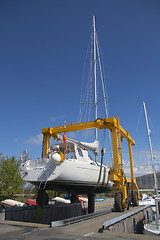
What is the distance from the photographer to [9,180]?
19.6 m

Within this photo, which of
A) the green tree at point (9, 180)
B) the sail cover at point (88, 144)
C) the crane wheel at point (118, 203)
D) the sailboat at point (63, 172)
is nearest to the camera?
the sailboat at point (63, 172)

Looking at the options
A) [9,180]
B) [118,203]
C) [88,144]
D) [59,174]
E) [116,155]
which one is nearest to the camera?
[59,174]

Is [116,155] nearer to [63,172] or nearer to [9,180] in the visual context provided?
[63,172]

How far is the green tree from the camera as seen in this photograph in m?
19.3

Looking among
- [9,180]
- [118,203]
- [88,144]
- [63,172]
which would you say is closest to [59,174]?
[63,172]

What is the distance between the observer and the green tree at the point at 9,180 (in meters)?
19.3

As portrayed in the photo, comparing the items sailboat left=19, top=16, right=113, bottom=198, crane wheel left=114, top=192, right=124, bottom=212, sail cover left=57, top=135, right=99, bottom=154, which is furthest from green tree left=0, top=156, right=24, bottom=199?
crane wheel left=114, top=192, right=124, bottom=212

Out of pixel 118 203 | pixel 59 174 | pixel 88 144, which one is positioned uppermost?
pixel 88 144

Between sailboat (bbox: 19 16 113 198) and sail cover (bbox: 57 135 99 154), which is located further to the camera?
sail cover (bbox: 57 135 99 154)

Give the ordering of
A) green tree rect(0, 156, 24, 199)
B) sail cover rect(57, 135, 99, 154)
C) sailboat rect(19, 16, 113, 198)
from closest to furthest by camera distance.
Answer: sailboat rect(19, 16, 113, 198)
sail cover rect(57, 135, 99, 154)
green tree rect(0, 156, 24, 199)

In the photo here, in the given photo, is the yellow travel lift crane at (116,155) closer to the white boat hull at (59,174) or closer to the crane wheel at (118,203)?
the crane wheel at (118,203)

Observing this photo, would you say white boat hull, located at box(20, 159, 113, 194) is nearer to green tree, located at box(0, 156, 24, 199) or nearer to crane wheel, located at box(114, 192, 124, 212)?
crane wheel, located at box(114, 192, 124, 212)

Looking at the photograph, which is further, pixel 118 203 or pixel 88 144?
pixel 88 144

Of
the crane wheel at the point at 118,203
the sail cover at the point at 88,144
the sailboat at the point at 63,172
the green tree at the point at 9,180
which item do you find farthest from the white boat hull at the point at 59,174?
the green tree at the point at 9,180
